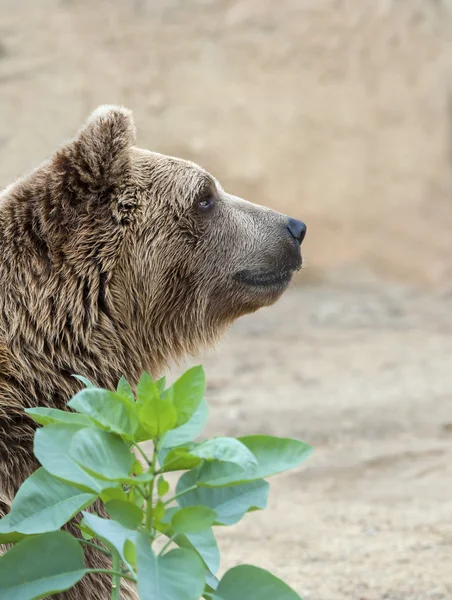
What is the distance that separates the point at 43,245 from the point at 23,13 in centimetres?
988

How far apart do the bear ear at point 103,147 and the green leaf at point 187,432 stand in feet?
3.71

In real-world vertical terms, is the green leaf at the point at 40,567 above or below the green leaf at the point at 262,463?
below

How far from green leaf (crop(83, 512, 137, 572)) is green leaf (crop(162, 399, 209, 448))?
195mm

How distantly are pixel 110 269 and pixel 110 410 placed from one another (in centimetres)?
101

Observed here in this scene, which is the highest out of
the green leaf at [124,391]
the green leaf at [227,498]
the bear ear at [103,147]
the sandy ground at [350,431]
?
the bear ear at [103,147]

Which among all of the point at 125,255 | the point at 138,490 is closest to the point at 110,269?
the point at 125,255

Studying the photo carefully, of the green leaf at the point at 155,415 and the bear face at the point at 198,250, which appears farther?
the bear face at the point at 198,250

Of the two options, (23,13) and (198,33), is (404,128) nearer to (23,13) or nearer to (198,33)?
(198,33)

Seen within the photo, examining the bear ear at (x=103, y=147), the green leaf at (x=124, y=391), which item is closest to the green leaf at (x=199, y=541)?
the green leaf at (x=124, y=391)

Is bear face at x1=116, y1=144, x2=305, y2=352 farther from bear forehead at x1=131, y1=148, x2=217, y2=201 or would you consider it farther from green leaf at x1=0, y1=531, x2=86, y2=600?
green leaf at x1=0, y1=531, x2=86, y2=600

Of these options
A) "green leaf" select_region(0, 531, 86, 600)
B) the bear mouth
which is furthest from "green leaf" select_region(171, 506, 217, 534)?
the bear mouth

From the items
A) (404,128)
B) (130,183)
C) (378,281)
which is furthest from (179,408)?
(404,128)

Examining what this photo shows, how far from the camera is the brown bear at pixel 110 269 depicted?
2.80 meters

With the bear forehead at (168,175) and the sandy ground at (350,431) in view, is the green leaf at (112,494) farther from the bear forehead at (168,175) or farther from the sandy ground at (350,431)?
the sandy ground at (350,431)
